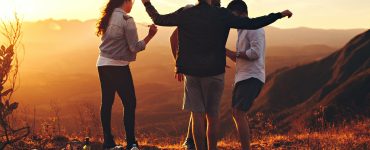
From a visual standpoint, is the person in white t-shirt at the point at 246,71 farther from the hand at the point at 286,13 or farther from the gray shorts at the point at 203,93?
the hand at the point at 286,13

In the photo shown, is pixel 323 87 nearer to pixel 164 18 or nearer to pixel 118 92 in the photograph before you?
pixel 118 92

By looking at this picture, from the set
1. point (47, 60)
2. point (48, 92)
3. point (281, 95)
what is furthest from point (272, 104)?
point (47, 60)

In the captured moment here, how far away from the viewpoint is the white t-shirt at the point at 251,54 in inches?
221

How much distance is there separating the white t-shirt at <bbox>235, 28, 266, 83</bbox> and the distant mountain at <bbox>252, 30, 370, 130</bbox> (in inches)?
971

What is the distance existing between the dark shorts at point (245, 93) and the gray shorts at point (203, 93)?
0.43 m

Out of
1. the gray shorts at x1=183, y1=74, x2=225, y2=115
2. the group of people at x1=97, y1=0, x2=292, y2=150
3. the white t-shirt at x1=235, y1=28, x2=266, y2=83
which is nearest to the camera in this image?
the group of people at x1=97, y1=0, x2=292, y2=150

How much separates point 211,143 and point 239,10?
1409 millimetres

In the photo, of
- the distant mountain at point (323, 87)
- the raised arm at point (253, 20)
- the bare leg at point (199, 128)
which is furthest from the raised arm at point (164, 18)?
the distant mountain at point (323, 87)

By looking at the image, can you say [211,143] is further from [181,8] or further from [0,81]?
[0,81]

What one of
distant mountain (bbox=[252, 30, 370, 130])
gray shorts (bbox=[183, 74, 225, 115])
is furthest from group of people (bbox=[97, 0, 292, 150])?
distant mountain (bbox=[252, 30, 370, 130])

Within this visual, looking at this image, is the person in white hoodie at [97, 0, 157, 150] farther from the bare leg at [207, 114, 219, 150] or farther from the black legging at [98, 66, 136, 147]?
the bare leg at [207, 114, 219, 150]

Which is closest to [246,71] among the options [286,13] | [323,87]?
[286,13]

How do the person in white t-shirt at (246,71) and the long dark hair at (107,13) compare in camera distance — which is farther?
the long dark hair at (107,13)

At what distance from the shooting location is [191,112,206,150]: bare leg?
5.23 m
